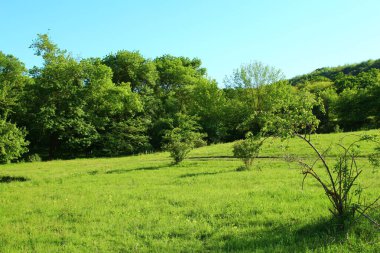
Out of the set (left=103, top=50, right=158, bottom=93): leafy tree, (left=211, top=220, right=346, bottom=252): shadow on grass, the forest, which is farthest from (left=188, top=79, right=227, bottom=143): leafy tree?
(left=211, top=220, right=346, bottom=252): shadow on grass

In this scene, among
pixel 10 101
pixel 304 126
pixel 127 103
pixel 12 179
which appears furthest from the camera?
pixel 127 103

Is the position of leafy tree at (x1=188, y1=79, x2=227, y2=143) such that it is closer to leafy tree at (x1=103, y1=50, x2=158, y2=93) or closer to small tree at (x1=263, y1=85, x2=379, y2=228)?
leafy tree at (x1=103, y1=50, x2=158, y2=93)

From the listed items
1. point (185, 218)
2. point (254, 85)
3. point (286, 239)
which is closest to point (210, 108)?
point (254, 85)

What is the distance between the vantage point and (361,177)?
15297 millimetres

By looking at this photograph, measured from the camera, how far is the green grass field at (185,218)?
7551 millimetres

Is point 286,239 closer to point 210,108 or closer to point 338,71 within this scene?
point 210,108

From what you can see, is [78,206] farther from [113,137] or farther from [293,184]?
[113,137]

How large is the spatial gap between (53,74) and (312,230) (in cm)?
4509

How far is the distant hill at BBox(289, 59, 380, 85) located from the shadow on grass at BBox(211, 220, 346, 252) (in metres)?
84.2

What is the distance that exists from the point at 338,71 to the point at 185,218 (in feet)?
347

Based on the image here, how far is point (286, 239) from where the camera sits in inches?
298

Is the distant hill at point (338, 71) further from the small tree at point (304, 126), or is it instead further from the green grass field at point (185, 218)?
the small tree at point (304, 126)

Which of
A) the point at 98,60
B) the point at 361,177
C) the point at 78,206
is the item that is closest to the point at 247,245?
the point at 78,206

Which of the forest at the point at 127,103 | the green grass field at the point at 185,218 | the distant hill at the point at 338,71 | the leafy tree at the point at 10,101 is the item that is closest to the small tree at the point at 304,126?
the green grass field at the point at 185,218
